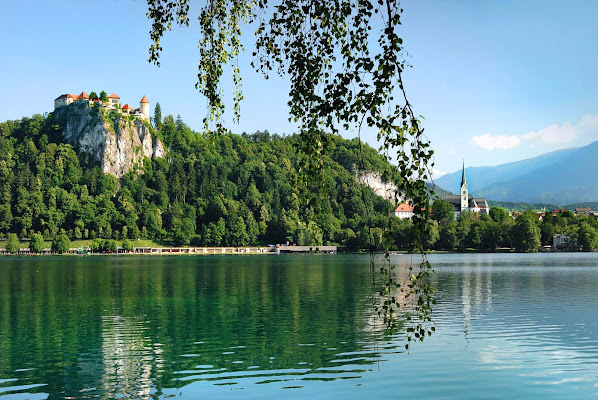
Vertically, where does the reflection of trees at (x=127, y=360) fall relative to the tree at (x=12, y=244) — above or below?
below

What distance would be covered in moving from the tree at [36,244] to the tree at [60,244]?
10.9 ft

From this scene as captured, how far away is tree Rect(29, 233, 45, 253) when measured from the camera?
187 m

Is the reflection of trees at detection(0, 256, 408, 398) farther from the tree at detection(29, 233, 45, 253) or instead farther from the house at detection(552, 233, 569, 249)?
the tree at detection(29, 233, 45, 253)

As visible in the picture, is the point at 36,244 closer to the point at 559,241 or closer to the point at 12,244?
the point at 12,244

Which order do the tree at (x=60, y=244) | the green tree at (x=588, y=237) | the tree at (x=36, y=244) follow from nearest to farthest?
the green tree at (x=588, y=237) < the tree at (x=36, y=244) < the tree at (x=60, y=244)

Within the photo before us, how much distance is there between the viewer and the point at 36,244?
612 ft

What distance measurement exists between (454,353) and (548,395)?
5.18m

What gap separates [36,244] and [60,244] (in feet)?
22.0

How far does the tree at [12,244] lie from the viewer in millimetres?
184750

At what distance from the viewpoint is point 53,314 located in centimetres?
3350

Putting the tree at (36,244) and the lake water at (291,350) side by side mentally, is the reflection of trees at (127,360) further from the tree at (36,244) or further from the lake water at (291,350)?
the tree at (36,244)

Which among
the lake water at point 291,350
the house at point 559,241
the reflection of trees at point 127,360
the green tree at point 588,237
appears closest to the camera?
the lake water at point 291,350

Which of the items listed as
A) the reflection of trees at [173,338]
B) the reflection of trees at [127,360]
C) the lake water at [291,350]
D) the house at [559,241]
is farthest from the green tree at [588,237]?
the reflection of trees at [127,360]

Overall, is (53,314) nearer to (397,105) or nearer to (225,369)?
(225,369)
